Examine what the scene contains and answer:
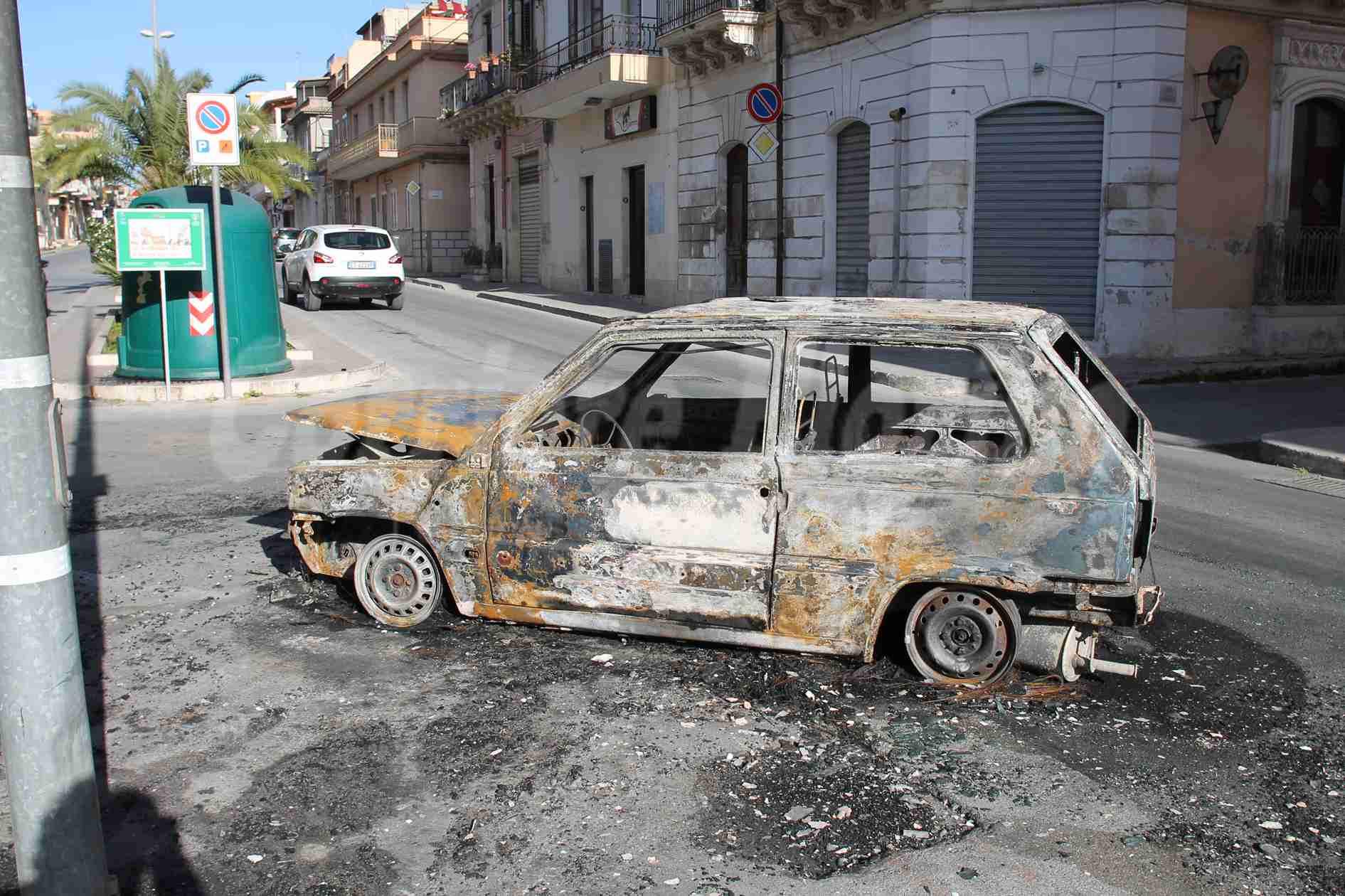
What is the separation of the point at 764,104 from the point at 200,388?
894 cm

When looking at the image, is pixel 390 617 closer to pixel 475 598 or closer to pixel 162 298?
pixel 475 598

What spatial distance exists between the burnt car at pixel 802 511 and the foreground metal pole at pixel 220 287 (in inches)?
320

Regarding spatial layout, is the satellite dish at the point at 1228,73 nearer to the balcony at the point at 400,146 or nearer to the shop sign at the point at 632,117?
the shop sign at the point at 632,117

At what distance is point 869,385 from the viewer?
17.2 feet

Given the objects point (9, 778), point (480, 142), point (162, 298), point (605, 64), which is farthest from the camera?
point (480, 142)

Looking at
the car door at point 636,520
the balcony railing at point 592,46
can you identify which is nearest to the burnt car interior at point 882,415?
the car door at point 636,520

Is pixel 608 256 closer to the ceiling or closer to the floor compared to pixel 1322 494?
closer to the ceiling

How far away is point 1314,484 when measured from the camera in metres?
8.90

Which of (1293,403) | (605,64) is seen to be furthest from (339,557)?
(605,64)

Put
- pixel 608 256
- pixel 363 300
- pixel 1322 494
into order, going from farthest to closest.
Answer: pixel 608 256 < pixel 363 300 < pixel 1322 494

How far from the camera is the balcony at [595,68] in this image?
25.0 metres

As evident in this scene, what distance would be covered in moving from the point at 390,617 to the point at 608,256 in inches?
965

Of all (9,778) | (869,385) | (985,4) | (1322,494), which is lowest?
(1322,494)

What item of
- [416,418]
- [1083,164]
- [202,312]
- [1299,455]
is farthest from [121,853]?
[1083,164]
